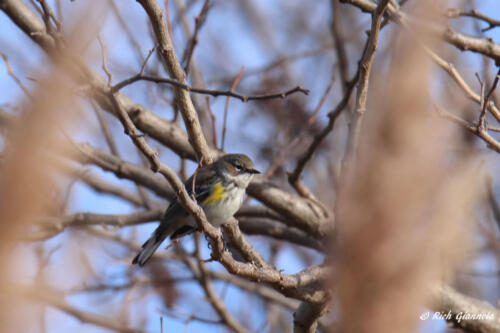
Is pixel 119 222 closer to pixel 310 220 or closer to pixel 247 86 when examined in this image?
Result: pixel 310 220

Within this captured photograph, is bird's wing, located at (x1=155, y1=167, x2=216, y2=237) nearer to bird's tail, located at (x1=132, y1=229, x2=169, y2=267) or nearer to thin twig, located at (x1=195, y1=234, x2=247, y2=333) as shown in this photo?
bird's tail, located at (x1=132, y1=229, x2=169, y2=267)

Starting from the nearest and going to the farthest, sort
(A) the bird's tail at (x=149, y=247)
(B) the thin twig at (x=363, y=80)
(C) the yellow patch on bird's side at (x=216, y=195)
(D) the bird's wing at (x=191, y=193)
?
(B) the thin twig at (x=363, y=80), (D) the bird's wing at (x=191, y=193), (A) the bird's tail at (x=149, y=247), (C) the yellow patch on bird's side at (x=216, y=195)

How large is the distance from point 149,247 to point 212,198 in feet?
2.90

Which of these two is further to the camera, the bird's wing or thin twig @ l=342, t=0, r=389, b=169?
the bird's wing

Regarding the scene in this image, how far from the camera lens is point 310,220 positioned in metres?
5.98

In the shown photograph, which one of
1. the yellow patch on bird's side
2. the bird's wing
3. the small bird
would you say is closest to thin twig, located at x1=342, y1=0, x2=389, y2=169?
the small bird

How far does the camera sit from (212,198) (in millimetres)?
6574

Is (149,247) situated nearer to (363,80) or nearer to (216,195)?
(216,195)

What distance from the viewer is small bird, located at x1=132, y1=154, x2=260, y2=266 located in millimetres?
6043

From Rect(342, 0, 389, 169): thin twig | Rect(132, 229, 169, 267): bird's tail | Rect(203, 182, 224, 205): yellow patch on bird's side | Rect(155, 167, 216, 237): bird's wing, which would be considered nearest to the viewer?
Rect(342, 0, 389, 169): thin twig

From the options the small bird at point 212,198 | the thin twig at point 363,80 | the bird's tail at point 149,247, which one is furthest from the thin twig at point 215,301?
the thin twig at point 363,80

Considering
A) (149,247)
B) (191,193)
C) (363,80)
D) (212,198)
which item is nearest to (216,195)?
(212,198)

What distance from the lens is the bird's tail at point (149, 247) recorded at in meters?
6.22

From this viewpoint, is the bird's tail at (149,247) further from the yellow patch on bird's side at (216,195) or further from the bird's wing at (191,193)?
the yellow patch on bird's side at (216,195)
